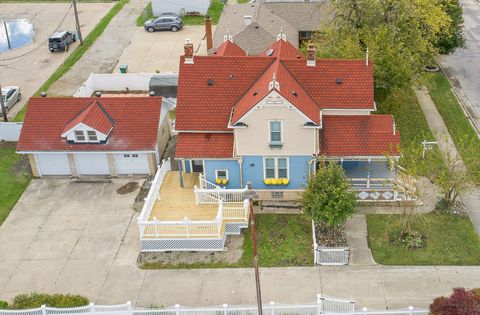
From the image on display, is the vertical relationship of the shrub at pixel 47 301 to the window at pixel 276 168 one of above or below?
below

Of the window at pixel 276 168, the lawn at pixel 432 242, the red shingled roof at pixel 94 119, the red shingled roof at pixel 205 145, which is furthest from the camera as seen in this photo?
the red shingled roof at pixel 94 119

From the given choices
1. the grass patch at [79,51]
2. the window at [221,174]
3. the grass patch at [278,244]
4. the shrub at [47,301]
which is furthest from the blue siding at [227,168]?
the grass patch at [79,51]

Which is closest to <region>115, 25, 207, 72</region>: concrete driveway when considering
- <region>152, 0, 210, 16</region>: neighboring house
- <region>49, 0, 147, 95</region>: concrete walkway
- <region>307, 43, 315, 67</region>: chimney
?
<region>49, 0, 147, 95</region>: concrete walkway

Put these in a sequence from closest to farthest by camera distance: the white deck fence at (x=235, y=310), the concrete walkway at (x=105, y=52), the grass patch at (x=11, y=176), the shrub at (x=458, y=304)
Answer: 1. the shrub at (x=458, y=304)
2. the white deck fence at (x=235, y=310)
3. the grass patch at (x=11, y=176)
4. the concrete walkway at (x=105, y=52)

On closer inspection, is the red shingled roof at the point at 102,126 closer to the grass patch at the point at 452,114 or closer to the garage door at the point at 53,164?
the garage door at the point at 53,164

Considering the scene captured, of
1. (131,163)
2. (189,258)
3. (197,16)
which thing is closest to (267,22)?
(197,16)

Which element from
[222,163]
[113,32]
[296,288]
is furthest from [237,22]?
[296,288]

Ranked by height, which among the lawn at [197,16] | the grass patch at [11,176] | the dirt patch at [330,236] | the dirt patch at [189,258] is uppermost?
the lawn at [197,16]

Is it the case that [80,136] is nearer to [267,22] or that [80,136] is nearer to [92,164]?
[92,164]
